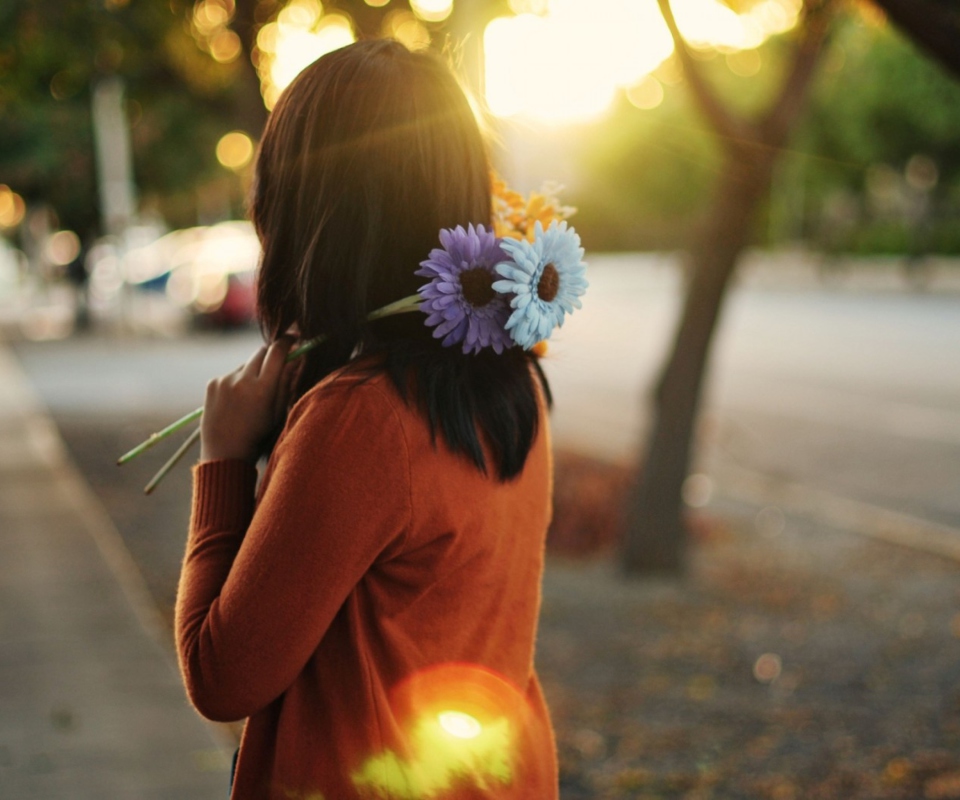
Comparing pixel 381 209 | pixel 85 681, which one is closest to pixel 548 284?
pixel 381 209

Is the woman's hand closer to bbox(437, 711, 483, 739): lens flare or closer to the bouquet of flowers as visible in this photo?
the bouquet of flowers

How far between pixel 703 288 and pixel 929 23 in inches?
109

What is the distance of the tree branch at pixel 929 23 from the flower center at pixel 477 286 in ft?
9.14

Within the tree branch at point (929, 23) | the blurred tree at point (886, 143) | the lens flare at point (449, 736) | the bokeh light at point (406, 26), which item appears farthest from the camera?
the blurred tree at point (886, 143)

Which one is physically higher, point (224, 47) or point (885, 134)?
point (224, 47)

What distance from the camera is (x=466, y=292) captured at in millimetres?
1415

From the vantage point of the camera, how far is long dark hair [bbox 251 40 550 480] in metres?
1.44

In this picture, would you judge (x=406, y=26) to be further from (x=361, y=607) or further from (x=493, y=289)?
(x=361, y=607)

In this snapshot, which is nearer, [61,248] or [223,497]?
[223,497]

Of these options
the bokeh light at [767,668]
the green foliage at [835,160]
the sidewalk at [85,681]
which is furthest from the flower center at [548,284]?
the green foliage at [835,160]

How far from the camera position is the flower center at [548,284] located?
4.78ft

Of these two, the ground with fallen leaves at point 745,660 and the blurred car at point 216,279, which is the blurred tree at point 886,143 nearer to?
the blurred car at point 216,279

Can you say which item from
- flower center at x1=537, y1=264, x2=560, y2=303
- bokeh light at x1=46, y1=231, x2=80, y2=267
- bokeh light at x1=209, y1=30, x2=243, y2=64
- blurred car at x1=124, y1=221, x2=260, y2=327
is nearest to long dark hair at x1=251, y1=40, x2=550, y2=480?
flower center at x1=537, y1=264, x2=560, y2=303

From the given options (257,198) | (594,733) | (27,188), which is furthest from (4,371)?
(257,198)
